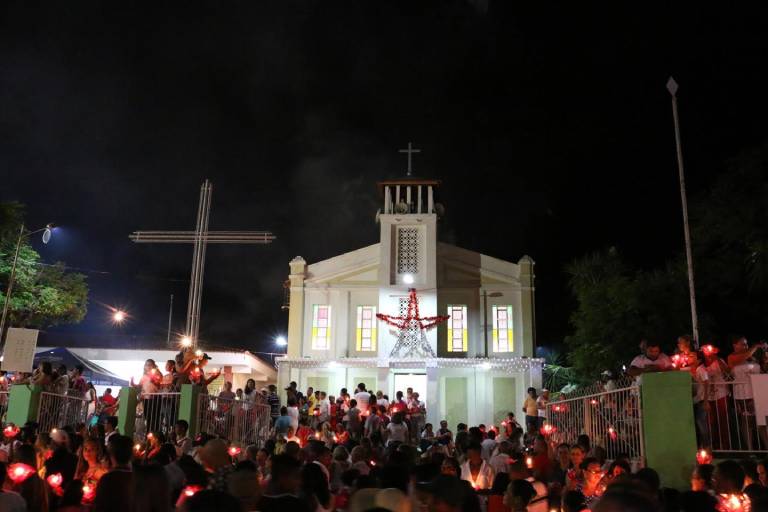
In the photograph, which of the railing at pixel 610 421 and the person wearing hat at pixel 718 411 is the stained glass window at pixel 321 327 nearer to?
the railing at pixel 610 421

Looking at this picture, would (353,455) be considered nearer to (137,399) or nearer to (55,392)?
(137,399)

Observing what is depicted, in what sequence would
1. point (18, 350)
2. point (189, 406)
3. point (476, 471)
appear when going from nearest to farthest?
point (476, 471) < point (189, 406) < point (18, 350)

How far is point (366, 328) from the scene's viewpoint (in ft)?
102

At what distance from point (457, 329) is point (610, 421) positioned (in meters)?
18.8

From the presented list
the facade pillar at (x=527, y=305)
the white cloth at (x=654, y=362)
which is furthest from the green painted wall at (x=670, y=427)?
the facade pillar at (x=527, y=305)

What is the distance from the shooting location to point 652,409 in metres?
10.3

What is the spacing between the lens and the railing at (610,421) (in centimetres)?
1074

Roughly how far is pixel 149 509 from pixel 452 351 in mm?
25450

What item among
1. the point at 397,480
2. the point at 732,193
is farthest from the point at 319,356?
the point at 397,480

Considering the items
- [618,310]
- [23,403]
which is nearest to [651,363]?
[23,403]

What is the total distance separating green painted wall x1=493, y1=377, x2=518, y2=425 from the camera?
29888mm

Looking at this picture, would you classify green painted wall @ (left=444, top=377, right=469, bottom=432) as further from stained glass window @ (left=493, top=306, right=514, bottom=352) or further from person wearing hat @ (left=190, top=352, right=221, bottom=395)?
person wearing hat @ (left=190, top=352, right=221, bottom=395)

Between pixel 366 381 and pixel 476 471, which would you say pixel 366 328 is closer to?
pixel 366 381

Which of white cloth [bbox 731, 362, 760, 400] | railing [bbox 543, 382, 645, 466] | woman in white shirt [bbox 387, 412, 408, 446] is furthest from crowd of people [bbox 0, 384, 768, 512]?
woman in white shirt [bbox 387, 412, 408, 446]
